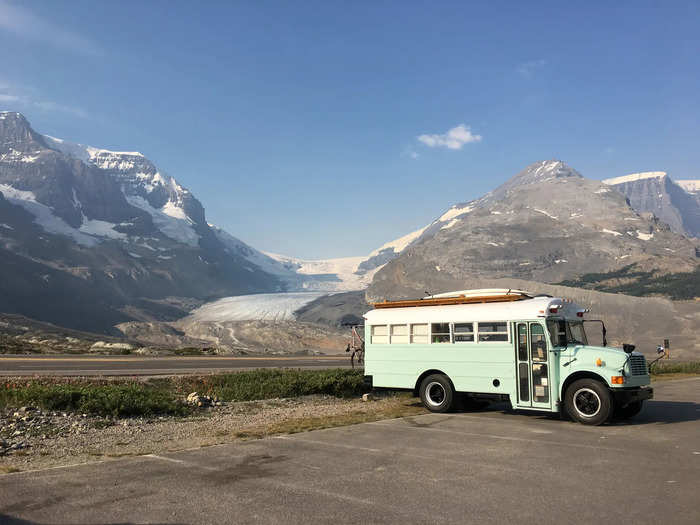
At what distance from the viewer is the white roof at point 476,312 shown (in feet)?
45.3

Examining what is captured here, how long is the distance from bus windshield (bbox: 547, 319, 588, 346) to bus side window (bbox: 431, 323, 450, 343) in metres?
2.88

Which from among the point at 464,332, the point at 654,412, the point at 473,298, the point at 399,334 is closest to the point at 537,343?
the point at 464,332

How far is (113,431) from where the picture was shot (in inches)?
502

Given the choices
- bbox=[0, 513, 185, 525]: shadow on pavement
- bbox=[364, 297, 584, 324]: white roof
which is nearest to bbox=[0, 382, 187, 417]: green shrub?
bbox=[364, 297, 584, 324]: white roof

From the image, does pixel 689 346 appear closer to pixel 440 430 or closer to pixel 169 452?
pixel 440 430

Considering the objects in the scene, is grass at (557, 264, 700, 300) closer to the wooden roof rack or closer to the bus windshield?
the bus windshield

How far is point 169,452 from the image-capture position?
10.3m

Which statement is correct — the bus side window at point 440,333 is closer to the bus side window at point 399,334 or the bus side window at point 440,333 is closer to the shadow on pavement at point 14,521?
the bus side window at point 399,334

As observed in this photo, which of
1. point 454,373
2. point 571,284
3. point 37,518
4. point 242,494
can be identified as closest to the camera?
point 37,518

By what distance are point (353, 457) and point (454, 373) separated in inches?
232

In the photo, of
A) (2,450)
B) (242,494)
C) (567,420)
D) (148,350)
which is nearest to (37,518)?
(242,494)

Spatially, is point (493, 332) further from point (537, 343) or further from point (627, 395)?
point (627, 395)

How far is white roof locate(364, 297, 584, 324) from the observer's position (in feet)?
45.3

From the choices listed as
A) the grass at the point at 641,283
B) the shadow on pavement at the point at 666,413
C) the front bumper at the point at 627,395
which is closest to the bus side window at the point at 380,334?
the front bumper at the point at 627,395
